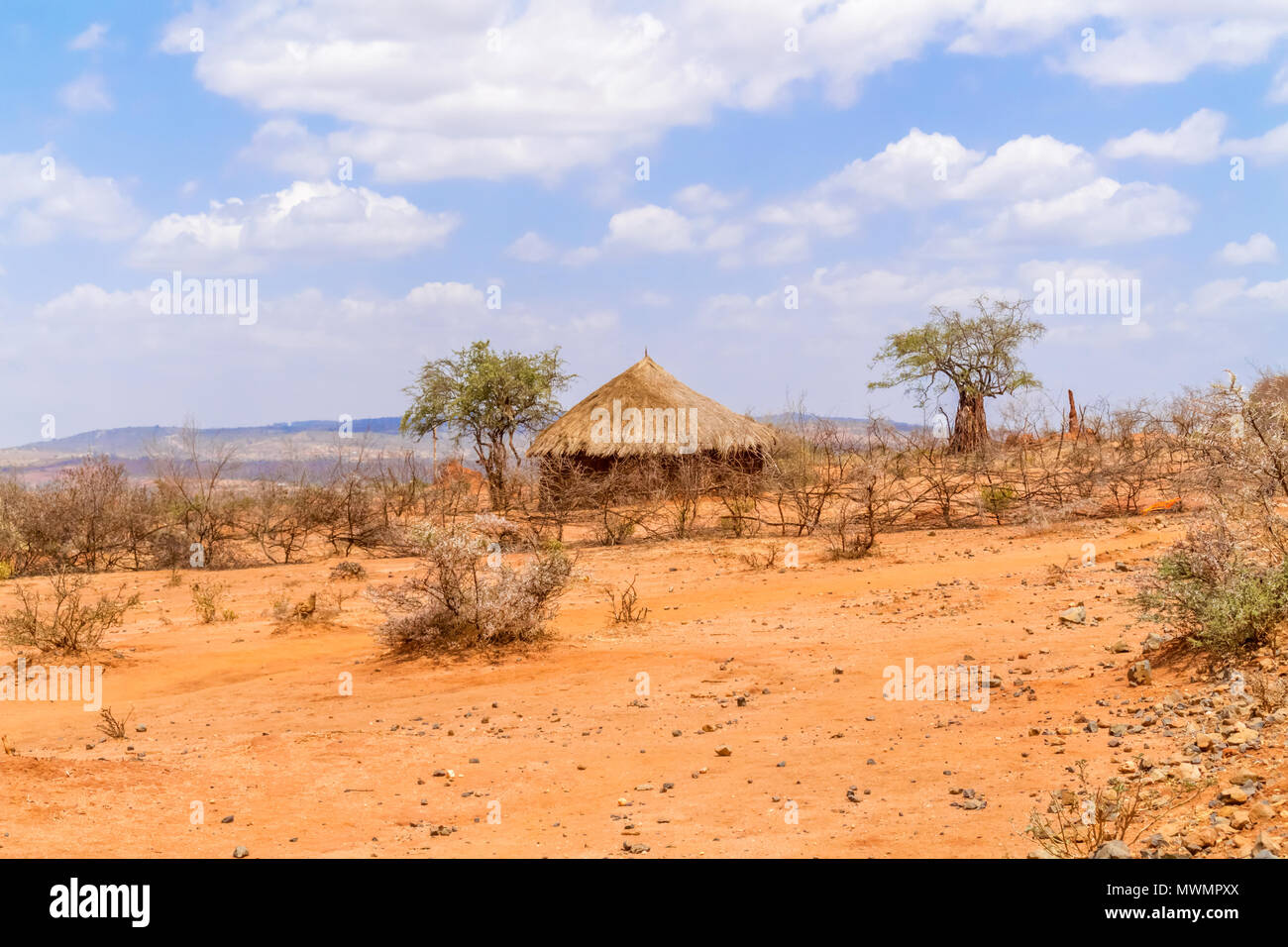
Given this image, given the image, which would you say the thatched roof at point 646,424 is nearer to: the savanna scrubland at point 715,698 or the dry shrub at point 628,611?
the savanna scrubland at point 715,698

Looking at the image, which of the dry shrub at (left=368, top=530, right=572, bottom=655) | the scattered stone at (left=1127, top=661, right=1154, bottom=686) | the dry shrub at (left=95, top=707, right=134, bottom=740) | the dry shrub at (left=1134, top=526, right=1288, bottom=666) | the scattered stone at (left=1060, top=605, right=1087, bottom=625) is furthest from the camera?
the dry shrub at (left=368, top=530, right=572, bottom=655)

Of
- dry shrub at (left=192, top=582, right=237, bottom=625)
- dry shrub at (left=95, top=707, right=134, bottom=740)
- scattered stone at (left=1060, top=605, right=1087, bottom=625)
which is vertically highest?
scattered stone at (left=1060, top=605, right=1087, bottom=625)

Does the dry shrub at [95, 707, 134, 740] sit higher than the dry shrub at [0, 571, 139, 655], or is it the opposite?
the dry shrub at [0, 571, 139, 655]

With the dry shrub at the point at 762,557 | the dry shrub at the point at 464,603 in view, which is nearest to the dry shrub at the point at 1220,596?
the dry shrub at the point at 464,603

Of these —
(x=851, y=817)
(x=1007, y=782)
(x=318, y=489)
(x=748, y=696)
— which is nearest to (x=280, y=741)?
(x=748, y=696)

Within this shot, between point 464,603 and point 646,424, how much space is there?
14130 mm

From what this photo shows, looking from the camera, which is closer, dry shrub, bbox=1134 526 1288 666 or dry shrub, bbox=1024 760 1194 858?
dry shrub, bbox=1024 760 1194 858

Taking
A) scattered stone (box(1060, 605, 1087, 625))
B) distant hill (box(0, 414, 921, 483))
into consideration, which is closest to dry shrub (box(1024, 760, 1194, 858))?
scattered stone (box(1060, 605, 1087, 625))

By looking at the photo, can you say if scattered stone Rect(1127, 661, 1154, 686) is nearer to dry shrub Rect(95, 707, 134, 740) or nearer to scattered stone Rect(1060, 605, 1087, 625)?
scattered stone Rect(1060, 605, 1087, 625)

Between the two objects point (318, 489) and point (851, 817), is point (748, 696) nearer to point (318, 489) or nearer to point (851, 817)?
point (851, 817)

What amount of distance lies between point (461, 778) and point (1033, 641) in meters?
4.65

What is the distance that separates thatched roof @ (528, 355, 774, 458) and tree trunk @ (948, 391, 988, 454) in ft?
18.4

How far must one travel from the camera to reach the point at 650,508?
17938 millimetres

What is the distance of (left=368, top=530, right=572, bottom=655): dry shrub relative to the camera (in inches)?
380
